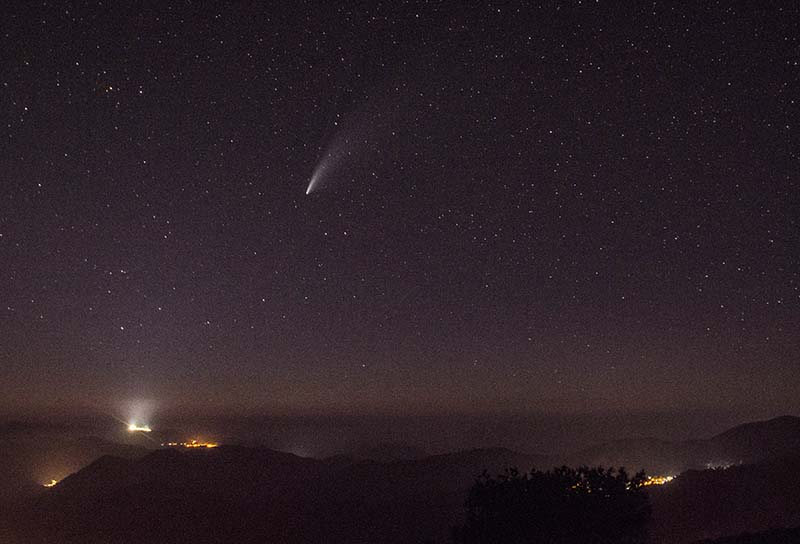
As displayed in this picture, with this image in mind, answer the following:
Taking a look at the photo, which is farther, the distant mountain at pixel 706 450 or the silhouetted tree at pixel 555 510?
the distant mountain at pixel 706 450

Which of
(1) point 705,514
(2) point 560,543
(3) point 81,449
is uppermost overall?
(3) point 81,449

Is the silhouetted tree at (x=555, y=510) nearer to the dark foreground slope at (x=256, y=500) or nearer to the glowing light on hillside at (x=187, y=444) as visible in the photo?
the dark foreground slope at (x=256, y=500)

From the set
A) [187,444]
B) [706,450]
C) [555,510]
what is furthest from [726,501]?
[187,444]

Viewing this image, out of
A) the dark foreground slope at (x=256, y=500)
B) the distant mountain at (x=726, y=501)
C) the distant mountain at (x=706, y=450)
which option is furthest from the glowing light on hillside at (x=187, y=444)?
the distant mountain at (x=726, y=501)

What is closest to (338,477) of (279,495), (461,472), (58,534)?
(279,495)

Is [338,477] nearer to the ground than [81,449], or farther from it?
nearer to the ground

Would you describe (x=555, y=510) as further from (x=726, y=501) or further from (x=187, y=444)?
(x=187, y=444)

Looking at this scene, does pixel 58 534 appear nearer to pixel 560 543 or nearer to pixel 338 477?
pixel 338 477
